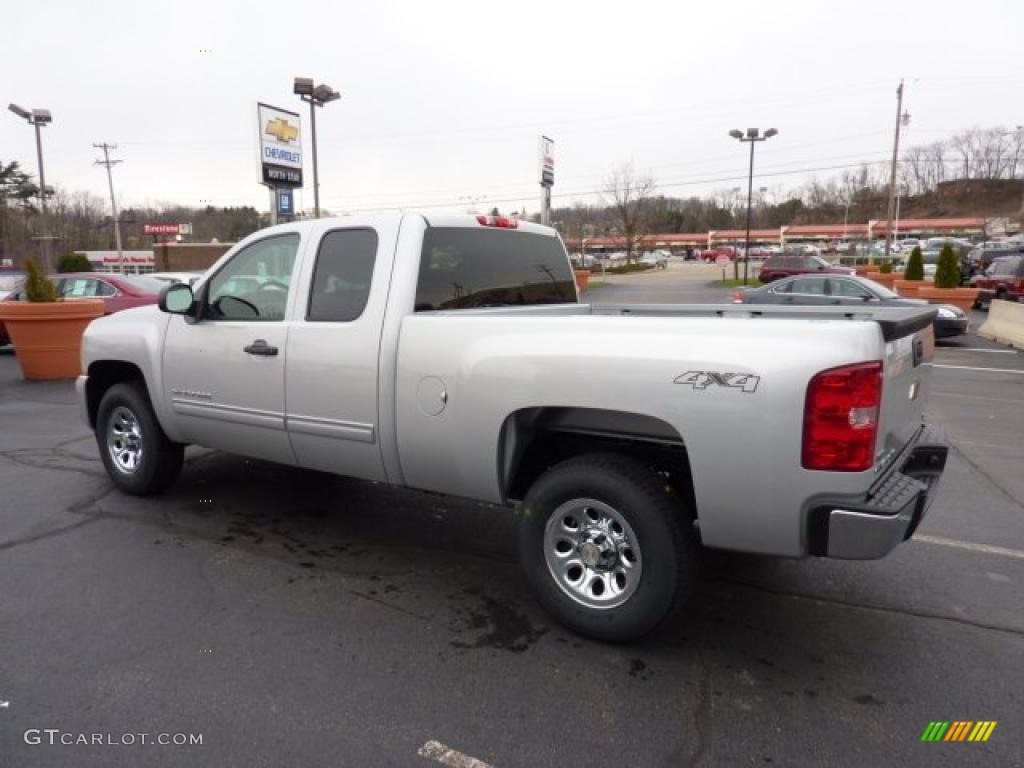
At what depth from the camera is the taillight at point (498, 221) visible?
438 centimetres

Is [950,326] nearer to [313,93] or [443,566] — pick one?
[443,566]

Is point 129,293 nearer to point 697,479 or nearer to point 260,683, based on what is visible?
point 260,683

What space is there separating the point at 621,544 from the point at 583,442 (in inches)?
22.1

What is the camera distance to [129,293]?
43.9 feet

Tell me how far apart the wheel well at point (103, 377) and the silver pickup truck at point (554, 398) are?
280 mm

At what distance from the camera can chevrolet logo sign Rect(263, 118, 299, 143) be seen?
20750 mm

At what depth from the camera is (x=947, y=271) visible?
62.4 ft

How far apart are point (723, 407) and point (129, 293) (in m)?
13.3

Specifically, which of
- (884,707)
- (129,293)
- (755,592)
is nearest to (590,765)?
(884,707)

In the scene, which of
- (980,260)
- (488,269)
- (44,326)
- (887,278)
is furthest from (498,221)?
(980,260)

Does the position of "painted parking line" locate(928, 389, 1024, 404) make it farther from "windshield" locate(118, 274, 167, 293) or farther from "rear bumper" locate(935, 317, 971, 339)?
"windshield" locate(118, 274, 167, 293)

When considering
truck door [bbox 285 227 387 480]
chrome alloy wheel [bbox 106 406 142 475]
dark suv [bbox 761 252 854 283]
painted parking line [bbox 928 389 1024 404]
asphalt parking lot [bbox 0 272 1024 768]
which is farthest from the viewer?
dark suv [bbox 761 252 854 283]

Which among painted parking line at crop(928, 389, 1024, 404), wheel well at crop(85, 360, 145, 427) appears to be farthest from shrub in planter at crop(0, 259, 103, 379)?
painted parking line at crop(928, 389, 1024, 404)

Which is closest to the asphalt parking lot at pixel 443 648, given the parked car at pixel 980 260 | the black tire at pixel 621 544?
the black tire at pixel 621 544
